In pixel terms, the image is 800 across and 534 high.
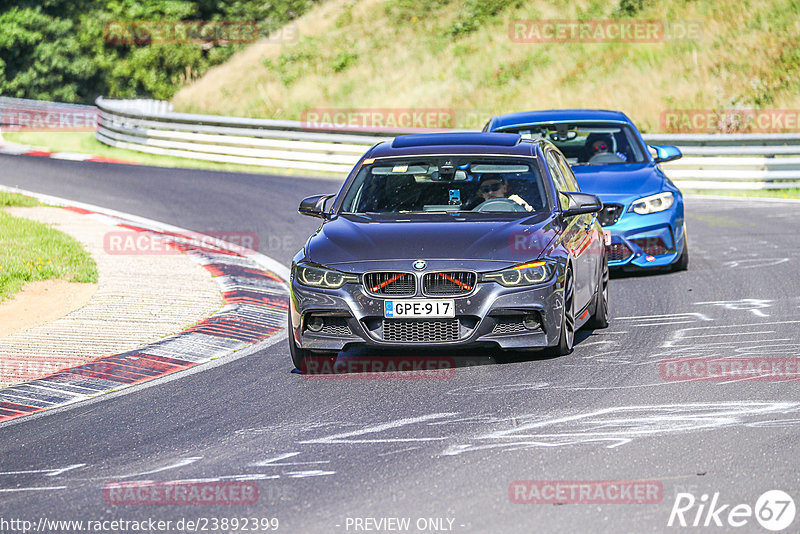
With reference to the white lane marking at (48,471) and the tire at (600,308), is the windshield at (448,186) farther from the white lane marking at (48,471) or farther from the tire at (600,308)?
the white lane marking at (48,471)

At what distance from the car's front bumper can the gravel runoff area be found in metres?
2.18

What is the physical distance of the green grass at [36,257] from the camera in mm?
12758

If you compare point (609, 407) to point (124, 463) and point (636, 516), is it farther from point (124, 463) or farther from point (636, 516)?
point (124, 463)

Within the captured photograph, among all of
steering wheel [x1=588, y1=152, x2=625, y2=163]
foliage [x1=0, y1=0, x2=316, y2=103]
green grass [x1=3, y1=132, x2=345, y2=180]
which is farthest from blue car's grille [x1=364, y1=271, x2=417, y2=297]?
foliage [x1=0, y1=0, x2=316, y2=103]

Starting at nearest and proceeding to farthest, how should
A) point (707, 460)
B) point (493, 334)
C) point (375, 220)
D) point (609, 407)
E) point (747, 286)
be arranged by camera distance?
point (707, 460)
point (609, 407)
point (493, 334)
point (375, 220)
point (747, 286)

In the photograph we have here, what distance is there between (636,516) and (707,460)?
0.97 metres

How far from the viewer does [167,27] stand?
5750cm

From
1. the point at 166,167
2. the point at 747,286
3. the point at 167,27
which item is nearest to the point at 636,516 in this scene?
the point at 747,286

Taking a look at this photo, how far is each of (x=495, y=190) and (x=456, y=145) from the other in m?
0.70

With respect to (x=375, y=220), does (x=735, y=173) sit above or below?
below

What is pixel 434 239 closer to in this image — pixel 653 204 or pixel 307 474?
pixel 307 474

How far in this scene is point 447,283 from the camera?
843 cm

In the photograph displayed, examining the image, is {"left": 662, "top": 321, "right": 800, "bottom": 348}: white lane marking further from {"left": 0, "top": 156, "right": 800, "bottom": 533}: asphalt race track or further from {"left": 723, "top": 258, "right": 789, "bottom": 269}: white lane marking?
{"left": 723, "top": 258, "right": 789, "bottom": 269}: white lane marking

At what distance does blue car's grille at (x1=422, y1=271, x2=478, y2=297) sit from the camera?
27.6 ft
